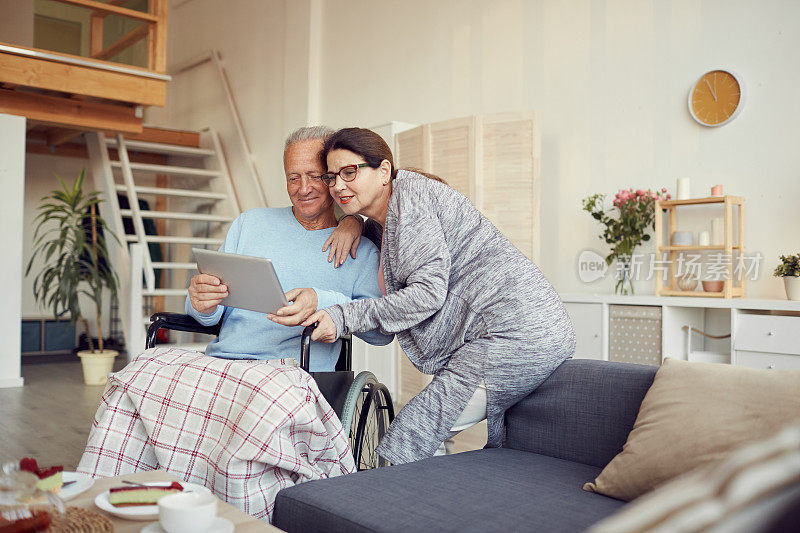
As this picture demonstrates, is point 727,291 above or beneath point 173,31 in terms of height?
beneath

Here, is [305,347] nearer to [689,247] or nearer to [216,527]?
[216,527]

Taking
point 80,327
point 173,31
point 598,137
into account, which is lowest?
point 80,327

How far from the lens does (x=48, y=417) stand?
4551mm

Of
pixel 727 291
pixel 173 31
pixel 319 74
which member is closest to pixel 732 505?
pixel 727 291

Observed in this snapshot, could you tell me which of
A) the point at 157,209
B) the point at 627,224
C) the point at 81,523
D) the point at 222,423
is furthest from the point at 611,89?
the point at 157,209

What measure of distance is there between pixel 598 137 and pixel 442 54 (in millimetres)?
1678

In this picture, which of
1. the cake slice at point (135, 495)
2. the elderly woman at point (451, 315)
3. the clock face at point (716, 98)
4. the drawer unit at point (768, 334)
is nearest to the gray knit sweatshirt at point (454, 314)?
the elderly woman at point (451, 315)

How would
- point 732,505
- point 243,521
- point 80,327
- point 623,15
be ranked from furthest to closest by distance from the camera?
point 80,327 → point 623,15 → point 243,521 → point 732,505

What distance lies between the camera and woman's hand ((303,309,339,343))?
195 cm

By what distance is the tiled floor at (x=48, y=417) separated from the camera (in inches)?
144

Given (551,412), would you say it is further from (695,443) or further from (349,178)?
(349,178)

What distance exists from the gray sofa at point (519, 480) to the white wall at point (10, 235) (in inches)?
196

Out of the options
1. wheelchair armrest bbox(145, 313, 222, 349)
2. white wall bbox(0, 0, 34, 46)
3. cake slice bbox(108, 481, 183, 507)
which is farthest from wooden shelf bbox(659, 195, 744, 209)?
white wall bbox(0, 0, 34, 46)

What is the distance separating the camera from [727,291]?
3.55 meters
